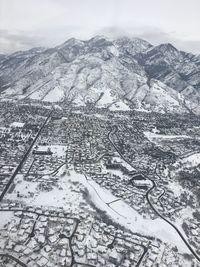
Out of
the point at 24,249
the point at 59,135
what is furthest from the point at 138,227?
the point at 59,135

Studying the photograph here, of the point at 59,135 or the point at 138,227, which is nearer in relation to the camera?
the point at 138,227

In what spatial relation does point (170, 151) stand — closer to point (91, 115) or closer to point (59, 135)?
point (59, 135)

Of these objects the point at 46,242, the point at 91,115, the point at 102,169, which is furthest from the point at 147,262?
the point at 91,115

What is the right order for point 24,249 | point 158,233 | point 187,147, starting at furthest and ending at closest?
point 187,147
point 158,233
point 24,249

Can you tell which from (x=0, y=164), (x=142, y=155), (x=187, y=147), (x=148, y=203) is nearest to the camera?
(x=148, y=203)

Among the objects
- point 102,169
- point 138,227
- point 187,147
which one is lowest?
point 187,147

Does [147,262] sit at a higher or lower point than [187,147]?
higher

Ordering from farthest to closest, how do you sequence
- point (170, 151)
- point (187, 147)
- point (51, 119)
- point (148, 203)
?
point (51, 119) < point (187, 147) < point (170, 151) < point (148, 203)

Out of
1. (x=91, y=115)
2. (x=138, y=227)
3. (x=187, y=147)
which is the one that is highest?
(x=138, y=227)

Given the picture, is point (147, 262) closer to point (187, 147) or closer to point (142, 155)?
point (142, 155)
